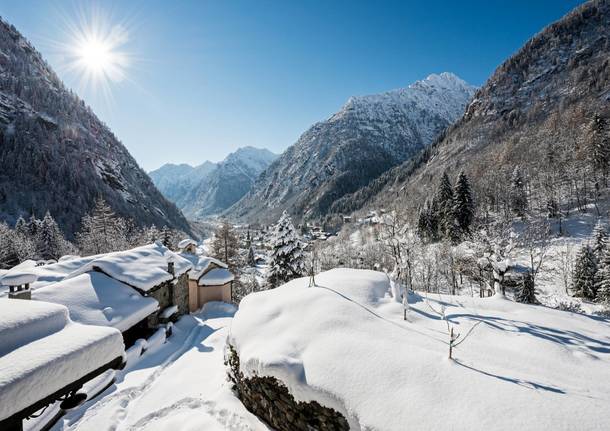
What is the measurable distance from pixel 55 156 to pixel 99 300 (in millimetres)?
125483

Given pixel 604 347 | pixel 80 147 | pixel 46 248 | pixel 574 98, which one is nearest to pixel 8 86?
pixel 80 147

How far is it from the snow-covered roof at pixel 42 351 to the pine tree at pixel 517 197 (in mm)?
65815

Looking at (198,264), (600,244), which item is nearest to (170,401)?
(198,264)

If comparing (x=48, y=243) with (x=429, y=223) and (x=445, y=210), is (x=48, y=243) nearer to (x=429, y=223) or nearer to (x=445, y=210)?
(x=429, y=223)

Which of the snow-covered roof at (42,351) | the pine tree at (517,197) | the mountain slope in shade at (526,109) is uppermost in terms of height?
the mountain slope in shade at (526,109)

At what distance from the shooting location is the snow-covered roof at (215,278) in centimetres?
2451

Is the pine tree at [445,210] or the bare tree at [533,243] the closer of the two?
the bare tree at [533,243]

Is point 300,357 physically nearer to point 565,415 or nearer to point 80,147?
point 565,415

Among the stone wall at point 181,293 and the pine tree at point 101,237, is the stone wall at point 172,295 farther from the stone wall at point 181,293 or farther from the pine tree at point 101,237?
the pine tree at point 101,237

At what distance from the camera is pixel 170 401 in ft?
27.4

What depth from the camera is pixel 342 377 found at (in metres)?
5.49

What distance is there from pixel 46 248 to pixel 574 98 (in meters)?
186

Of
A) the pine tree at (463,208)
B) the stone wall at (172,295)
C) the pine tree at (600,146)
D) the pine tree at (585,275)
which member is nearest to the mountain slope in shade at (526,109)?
the pine tree at (600,146)

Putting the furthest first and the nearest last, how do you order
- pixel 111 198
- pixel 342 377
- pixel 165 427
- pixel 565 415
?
pixel 111 198
pixel 165 427
pixel 342 377
pixel 565 415
